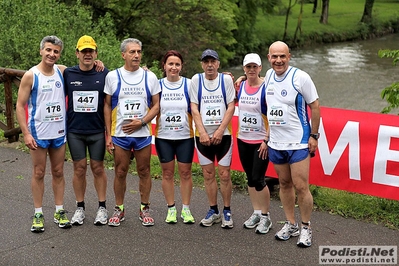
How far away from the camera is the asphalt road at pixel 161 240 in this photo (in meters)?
5.55

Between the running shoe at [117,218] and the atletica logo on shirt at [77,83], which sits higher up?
the atletica logo on shirt at [77,83]

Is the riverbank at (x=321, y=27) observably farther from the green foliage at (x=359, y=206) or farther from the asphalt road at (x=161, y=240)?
the asphalt road at (x=161, y=240)

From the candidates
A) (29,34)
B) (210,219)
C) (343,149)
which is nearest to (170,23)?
(29,34)

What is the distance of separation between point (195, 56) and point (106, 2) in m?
4.14

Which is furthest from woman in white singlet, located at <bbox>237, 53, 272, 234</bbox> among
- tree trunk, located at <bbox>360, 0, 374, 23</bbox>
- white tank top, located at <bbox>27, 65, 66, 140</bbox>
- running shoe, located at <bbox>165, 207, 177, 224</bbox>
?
tree trunk, located at <bbox>360, 0, 374, 23</bbox>

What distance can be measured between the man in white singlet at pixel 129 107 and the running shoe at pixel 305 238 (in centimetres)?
162

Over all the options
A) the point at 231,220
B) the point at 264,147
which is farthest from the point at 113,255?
the point at 264,147

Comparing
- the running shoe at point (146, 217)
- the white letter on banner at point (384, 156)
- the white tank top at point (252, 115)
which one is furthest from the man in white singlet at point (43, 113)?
the white letter on banner at point (384, 156)

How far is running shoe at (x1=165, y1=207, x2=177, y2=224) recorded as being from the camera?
6535 millimetres

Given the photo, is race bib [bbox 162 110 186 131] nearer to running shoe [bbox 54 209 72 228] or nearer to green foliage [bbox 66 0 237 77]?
running shoe [bbox 54 209 72 228]

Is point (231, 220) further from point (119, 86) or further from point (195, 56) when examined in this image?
point (195, 56)

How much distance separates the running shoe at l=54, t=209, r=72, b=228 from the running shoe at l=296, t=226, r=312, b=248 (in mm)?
2402

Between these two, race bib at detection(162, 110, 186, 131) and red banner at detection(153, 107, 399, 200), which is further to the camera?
red banner at detection(153, 107, 399, 200)

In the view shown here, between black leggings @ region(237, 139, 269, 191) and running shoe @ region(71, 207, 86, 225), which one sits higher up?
black leggings @ region(237, 139, 269, 191)
